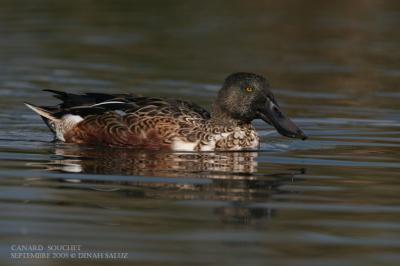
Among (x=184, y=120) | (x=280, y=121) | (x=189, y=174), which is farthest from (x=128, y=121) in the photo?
(x=189, y=174)

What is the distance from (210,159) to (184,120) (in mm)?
581

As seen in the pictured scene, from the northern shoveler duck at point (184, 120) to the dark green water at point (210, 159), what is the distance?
210mm

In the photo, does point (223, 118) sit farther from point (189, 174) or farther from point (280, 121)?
point (189, 174)

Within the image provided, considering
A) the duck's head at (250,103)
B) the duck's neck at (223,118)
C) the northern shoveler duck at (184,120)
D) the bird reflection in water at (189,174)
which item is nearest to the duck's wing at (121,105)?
the northern shoveler duck at (184,120)

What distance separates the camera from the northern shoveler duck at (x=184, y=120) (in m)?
10.9

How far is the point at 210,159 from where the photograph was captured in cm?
1048

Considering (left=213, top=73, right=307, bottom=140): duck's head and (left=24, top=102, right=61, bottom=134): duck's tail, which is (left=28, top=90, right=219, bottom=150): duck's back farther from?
(left=213, top=73, right=307, bottom=140): duck's head

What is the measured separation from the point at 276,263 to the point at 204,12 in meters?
17.5

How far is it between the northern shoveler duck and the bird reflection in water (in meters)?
0.15

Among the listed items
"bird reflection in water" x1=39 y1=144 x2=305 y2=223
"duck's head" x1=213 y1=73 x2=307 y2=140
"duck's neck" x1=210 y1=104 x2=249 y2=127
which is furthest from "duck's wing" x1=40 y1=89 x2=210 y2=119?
"bird reflection in water" x1=39 y1=144 x2=305 y2=223

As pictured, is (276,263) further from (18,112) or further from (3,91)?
(3,91)

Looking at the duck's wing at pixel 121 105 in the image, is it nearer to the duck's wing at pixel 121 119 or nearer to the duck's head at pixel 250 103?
the duck's wing at pixel 121 119

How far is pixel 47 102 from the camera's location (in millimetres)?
14188

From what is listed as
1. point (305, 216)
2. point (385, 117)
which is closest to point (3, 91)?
point (385, 117)
